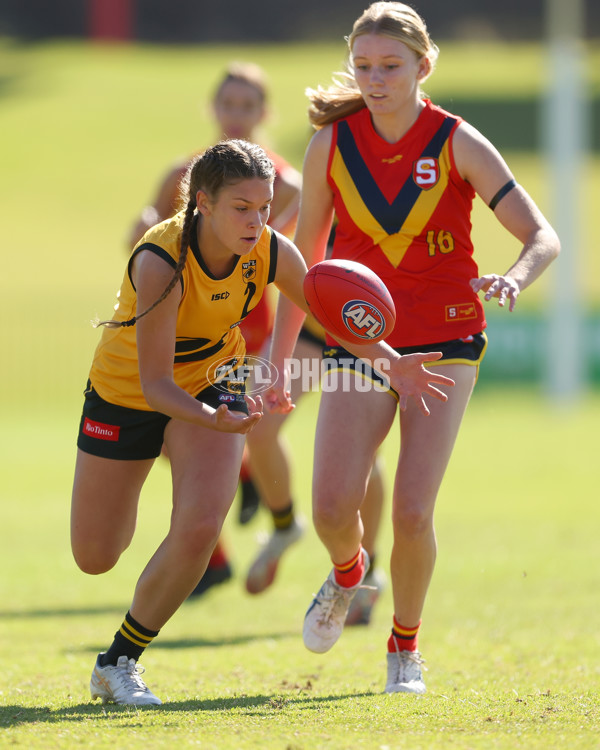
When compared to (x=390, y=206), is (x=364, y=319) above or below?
below

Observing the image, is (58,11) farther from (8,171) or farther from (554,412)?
(554,412)

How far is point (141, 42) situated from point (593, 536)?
51.8 metres

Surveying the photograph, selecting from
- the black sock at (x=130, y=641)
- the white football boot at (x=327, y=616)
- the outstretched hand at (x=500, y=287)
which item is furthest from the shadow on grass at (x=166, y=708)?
the outstretched hand at (x=500, y=287)

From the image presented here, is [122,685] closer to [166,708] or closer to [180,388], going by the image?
[166,708]

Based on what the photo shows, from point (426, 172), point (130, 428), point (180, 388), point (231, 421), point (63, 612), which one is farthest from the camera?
point (63, 612)

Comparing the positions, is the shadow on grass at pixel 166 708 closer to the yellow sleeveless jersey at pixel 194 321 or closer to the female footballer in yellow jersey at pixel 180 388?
the female footballer in yellow jersey at pixel 180 388

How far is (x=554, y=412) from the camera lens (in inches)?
846

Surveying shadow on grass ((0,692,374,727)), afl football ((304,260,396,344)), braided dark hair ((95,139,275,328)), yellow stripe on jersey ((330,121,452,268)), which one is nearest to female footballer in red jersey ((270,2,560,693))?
yellow stripe on jersey ((330,121,452,268))

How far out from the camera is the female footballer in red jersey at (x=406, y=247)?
16.3 feet

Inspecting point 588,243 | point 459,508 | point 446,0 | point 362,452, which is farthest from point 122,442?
point 446,0

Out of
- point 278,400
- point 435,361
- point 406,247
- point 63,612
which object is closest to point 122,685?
point 278,400

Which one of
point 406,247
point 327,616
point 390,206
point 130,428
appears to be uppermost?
point 390,206

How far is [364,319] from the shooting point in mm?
4703

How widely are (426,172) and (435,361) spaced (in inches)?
30.0
